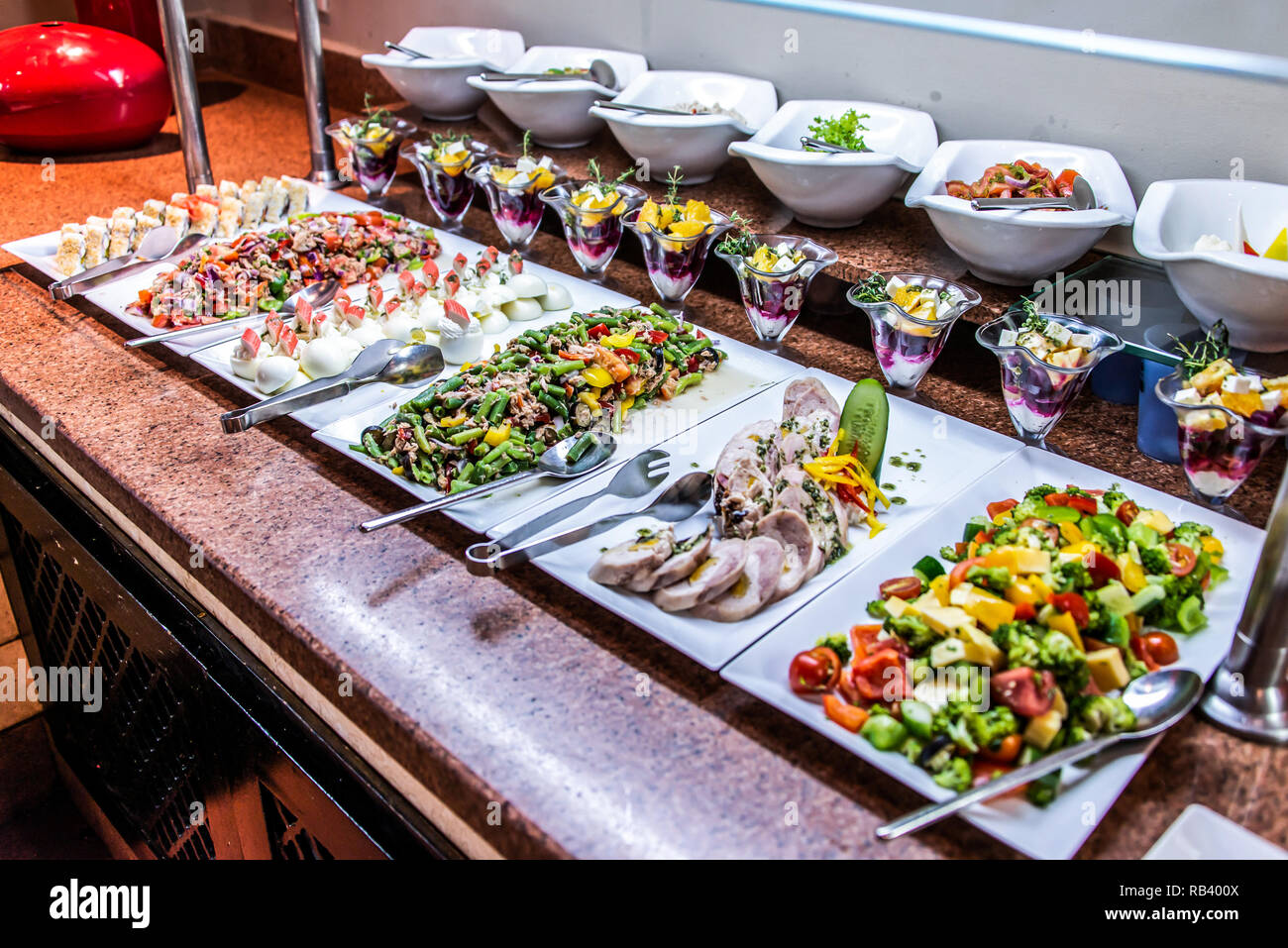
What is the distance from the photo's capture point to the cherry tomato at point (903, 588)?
1.13 m

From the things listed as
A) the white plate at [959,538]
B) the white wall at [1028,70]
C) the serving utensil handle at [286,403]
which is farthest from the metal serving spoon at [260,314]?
the white plate at [959,538]

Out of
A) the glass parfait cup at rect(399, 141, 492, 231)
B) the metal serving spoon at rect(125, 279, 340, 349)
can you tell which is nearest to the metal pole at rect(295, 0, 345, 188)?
the glass parfait cup at rect(399, 141, 492, 231)

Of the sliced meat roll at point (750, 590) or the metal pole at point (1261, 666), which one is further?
the sliced meat roll at point (750, 590)

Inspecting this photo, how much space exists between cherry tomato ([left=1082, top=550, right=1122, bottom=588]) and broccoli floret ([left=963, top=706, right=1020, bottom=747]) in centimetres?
24

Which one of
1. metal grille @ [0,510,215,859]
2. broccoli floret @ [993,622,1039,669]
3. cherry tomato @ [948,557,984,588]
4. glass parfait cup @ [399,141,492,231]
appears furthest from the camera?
glass parfait cup @ [399,141,492,231]

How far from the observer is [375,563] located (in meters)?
1.27

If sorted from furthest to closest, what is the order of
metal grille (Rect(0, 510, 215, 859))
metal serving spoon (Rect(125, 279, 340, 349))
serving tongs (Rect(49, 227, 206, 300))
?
serving tongs (Rect(49, 227, 206, 300)) < metal serving spoon (Rect(125, 279, 340, 349)) < metal grille (Rect(0, 510, 215, 859))

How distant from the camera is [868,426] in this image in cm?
136

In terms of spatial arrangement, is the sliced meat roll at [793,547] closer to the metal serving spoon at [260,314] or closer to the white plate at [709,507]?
the white plate at [709,507]

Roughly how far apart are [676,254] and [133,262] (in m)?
1.08

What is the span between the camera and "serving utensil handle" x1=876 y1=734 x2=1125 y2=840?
33.7 inches

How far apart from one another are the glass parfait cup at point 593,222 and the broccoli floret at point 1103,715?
1268 mm

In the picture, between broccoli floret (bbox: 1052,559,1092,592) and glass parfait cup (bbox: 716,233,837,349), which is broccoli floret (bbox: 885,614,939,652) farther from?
glass parfait cup (bbox: 716,233,837,349)

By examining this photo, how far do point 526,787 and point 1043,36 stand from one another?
4.99 ft
